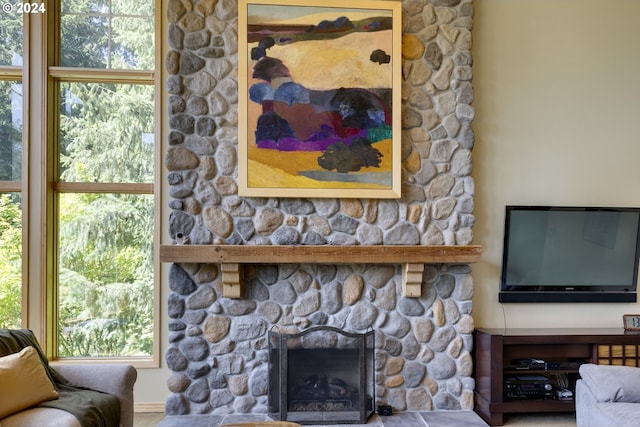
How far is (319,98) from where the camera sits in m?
2.87

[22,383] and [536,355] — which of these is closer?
[22,383]

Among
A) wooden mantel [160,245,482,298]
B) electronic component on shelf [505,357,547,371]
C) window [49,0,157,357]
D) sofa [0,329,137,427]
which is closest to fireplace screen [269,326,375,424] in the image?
wooden mantel [160,245,482,298]

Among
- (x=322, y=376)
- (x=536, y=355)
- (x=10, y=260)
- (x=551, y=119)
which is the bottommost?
(x=322, y=376)

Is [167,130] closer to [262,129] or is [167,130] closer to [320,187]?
[262,129]

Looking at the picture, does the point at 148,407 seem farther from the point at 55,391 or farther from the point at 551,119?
the point at 551,119

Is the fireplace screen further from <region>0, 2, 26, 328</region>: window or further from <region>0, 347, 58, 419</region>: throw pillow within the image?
<region>0, 2, 26, 328</region>: window

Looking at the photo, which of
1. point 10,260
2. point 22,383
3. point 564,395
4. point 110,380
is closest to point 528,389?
point 564,395

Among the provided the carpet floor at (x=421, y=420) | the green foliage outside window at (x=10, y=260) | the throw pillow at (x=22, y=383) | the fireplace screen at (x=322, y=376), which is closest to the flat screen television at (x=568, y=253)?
the carpet floor at (x=421, y=420)

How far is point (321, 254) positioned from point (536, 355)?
1.78m

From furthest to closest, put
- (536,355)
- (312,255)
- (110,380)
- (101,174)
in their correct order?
1. (101,174)
2. (536,355)
3. (312,255)
4. (110,380)

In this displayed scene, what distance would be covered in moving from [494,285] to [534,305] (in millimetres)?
366

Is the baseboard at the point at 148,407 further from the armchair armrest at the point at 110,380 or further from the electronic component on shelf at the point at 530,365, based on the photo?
the electronic component on shelf at the point at 530,365

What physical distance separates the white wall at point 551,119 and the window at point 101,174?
8.77 ft

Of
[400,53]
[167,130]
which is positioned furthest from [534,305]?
[167,130]
